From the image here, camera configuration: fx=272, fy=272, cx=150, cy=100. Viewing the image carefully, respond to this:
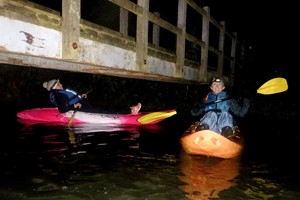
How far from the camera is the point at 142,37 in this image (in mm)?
6617

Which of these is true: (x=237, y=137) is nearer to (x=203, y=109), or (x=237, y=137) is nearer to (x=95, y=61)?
(x=203, y=109)

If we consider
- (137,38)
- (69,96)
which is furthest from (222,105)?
(69,96)

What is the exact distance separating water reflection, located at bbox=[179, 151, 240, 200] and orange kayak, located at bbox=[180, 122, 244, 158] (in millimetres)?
134

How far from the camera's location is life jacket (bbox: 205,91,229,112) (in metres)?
5.52

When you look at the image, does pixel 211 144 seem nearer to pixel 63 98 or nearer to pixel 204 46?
pixel 63 98

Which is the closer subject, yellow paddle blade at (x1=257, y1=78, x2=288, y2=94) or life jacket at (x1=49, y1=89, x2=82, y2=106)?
yellow paddle blade at (x1=257, y1=78, x2=288, y2=94)

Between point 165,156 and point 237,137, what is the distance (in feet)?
4.72

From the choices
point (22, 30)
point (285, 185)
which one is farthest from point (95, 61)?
point (285, 185)

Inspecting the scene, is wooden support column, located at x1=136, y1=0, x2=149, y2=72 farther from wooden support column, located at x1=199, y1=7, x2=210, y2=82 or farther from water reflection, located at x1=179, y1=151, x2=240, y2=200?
wooden support column, located at x1=199, y1=7, x2=210, y2=82

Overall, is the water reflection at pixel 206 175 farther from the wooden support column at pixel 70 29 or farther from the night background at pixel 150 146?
the wooden support column at pixel 70 29

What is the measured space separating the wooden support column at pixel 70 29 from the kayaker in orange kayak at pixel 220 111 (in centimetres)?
281

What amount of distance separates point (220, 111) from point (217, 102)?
192 millimetres

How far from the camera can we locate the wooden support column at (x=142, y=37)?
21.4ft

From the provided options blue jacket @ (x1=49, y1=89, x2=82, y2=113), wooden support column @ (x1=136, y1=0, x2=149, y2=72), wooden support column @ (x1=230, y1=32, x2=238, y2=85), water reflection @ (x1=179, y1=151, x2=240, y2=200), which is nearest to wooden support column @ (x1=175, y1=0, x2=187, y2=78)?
wooden support column @ (x1=136, y1=0, x2=149, y2=72)
